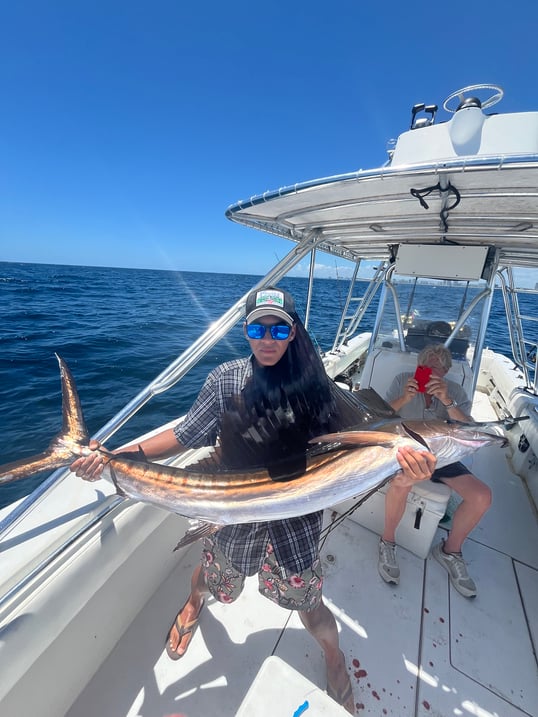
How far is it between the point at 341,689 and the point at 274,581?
0.71 metres

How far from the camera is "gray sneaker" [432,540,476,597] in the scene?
83.1 inches

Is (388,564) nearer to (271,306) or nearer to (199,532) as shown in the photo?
(199,532)

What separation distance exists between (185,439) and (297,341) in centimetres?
79

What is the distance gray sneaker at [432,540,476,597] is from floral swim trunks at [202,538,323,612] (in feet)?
4.30

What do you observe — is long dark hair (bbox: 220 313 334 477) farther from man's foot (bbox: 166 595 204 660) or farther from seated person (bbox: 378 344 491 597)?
man's foot (bbox: 166 595 204 660)

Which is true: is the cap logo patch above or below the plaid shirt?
above

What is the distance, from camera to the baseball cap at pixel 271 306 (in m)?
1.48

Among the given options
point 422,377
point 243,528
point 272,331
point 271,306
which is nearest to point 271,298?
point 271,306

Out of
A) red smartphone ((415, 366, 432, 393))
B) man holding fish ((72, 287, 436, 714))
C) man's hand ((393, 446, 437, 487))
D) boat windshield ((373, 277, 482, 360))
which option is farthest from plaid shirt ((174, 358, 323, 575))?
boat windshield ((373, 277, 482, 360))

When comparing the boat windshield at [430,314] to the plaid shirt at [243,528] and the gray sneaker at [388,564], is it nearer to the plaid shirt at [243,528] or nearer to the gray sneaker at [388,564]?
the gray sneaker at [388,564]

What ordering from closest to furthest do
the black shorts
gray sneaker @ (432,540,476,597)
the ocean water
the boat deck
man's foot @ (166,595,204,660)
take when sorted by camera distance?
the boat deck, man's foot @ (166,595,204,660), gray sneaker @ (432,540,476,597), the black shorts, the ocean water

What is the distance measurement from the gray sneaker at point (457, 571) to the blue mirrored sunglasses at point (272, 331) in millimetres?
2171

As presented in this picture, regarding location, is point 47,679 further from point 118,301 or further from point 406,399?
point 118,301

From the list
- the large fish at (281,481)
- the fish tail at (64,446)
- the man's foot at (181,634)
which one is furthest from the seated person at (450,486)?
the fish tail at (64,446)
